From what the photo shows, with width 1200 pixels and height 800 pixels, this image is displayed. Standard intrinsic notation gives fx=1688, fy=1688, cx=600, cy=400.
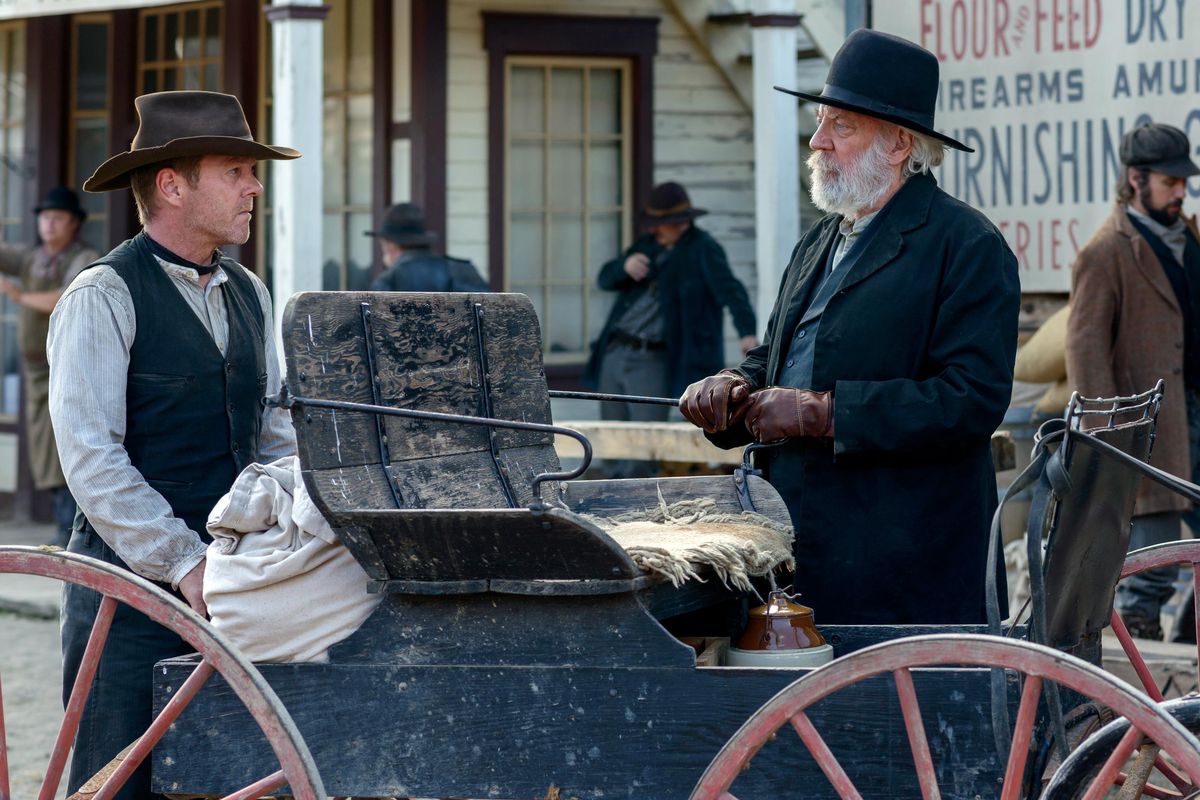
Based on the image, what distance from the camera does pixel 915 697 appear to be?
8.28 ft

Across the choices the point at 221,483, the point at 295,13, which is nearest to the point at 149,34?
the point at 295,13

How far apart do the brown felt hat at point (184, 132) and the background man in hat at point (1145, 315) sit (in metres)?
3.60

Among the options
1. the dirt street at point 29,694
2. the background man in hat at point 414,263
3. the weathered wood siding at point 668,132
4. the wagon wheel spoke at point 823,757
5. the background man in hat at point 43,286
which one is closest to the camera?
the wagon wheel spoke at point 823,757

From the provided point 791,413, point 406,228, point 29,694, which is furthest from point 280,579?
point 406,228

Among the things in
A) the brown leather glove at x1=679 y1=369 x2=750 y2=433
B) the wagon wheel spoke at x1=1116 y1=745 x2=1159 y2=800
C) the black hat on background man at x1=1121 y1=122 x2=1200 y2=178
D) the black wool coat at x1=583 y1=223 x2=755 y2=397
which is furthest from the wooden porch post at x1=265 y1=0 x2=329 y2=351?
the wagon wheel spoke at x1=1116 y1=745 x2=1159 y2=800

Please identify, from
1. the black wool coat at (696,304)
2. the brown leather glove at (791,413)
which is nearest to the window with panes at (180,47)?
the black wool coat at (696,304)

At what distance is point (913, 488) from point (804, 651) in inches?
23.1

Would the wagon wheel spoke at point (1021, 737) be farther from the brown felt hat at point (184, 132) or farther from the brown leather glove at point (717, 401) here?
the brown felt hat at point (184, 132)

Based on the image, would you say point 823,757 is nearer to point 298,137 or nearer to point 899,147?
point 899,147

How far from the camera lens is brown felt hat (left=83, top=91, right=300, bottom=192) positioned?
3.34 meters

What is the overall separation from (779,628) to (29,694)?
14.6ft

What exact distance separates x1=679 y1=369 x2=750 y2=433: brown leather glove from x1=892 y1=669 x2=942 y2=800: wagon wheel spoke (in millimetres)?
921

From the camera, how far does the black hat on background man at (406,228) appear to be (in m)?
8.27

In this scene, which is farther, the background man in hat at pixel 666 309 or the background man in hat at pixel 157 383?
the background man in hat at pixel 666 309
